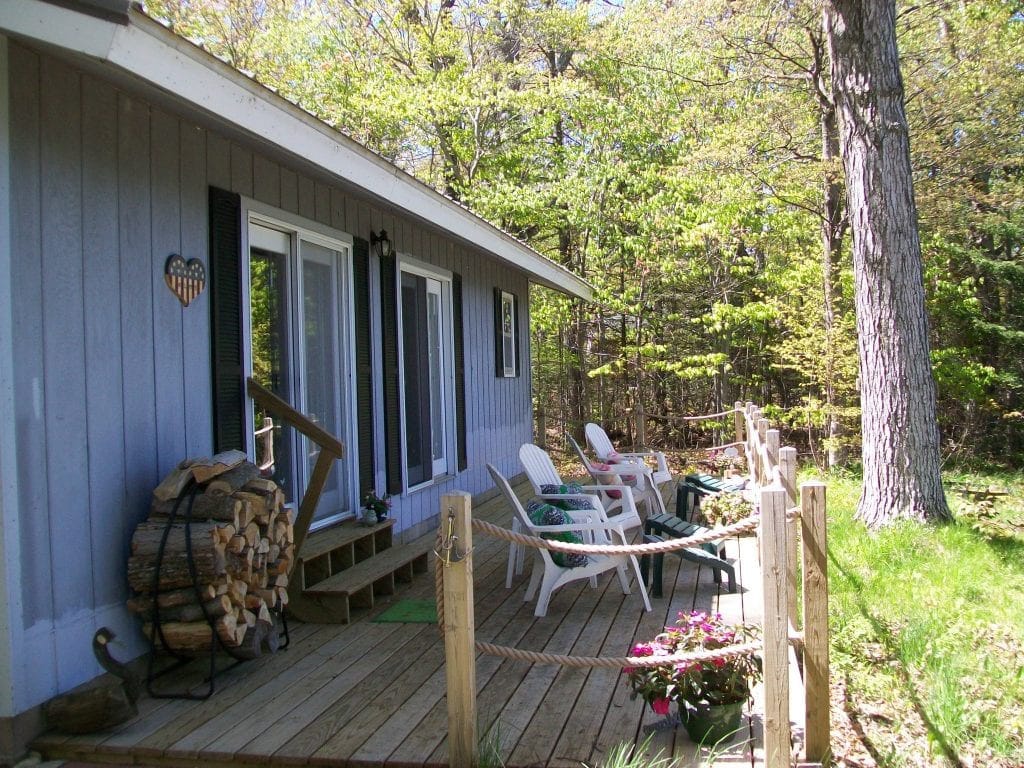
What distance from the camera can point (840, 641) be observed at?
371cm

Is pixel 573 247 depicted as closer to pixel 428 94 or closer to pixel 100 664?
pixel 428 94

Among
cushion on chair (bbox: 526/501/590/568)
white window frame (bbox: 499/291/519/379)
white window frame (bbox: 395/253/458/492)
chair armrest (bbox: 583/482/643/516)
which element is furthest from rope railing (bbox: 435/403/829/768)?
white window frame (bbox: 499/291/519/379)

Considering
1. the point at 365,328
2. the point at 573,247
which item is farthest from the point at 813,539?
the point at 573,247

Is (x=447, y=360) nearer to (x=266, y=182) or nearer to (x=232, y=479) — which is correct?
(x=266, y=182)

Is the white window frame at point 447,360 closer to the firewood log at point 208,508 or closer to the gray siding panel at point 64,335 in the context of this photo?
the firewood log at point 208,508

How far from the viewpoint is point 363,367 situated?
17.6ft

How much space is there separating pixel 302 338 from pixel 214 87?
1.80m

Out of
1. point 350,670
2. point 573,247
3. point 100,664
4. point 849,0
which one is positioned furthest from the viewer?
point 573,247

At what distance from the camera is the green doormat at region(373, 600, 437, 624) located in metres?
4.27

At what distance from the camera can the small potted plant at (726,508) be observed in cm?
527

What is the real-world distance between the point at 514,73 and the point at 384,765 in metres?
13.0

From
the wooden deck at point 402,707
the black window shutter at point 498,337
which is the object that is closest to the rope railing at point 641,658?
the wooden deck at point 402,707

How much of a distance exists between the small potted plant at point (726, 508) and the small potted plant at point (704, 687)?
8.13 feet

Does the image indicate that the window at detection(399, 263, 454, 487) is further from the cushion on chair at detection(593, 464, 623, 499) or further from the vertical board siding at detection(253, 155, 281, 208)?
the vertical board siding at detection(253, 155, 281, 208)
